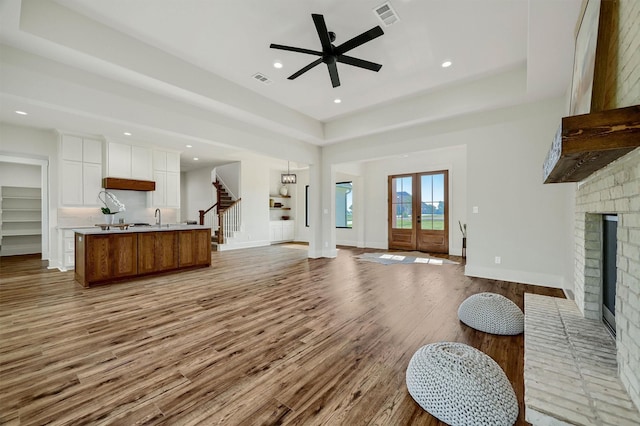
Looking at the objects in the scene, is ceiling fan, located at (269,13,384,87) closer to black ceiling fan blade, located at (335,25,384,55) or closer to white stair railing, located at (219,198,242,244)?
black ceiling fan blade, located at (335,25,384,55)

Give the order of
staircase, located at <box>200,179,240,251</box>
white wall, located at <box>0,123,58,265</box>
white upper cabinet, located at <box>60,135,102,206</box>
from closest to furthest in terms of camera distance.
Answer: white wall, located at <box>0,123,58,265</box> → white upper cabinet, located at <box>60,135,102,206</box> → staircase, located at <box>200,179,240,251</box>

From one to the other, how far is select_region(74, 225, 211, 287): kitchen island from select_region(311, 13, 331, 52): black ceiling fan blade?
4.48 meters

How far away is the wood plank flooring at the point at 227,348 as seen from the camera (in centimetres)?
162

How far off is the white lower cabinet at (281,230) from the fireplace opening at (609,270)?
876 centimetres

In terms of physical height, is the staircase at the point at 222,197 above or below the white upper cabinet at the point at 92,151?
below

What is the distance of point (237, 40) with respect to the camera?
3340 mm

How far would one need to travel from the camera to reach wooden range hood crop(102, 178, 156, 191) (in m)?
6.31

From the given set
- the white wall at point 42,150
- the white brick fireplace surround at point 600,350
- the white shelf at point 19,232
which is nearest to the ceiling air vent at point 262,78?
the white brick fireplace surround at point 600,350

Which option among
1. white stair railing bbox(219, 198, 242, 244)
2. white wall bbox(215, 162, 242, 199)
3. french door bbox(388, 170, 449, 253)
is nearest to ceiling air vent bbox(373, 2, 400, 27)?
french door bbox(388, 170, 449, 253)

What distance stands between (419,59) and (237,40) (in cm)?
249

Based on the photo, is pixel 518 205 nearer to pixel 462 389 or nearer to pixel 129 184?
pixel 462 389

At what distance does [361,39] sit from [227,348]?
3.42 m

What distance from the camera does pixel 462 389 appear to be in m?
1.50

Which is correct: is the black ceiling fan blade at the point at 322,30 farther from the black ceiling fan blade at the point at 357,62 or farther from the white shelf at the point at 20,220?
the white shelf at the point at 20,220
